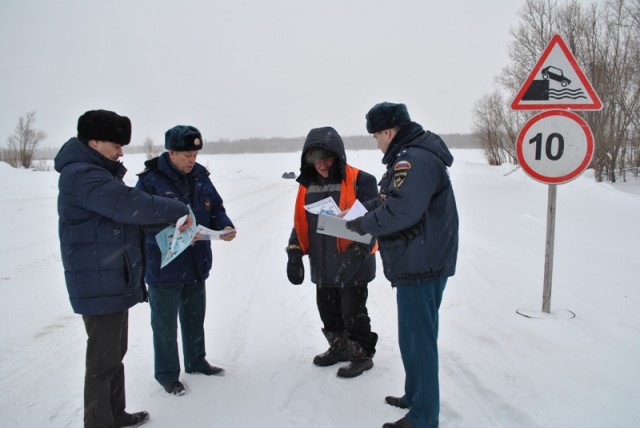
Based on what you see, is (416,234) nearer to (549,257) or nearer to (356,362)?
(356,362)

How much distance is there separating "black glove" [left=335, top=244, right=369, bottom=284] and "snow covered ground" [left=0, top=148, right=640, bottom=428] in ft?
2.74

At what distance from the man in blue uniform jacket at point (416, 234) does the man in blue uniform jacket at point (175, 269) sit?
4.86ft

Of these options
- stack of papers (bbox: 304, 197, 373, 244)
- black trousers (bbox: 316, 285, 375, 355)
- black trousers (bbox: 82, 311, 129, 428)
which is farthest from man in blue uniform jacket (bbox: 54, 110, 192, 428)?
black trousers (bbox: 316, 285, 375, 355)

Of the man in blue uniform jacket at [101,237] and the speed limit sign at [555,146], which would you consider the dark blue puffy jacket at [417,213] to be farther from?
the speed limit sign at [555,146]

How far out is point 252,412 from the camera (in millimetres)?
3113

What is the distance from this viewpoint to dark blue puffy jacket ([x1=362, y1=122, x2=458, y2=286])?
101 inches

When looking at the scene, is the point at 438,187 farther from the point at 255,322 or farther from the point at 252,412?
the point at 255,322

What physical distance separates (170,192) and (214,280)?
3.25m

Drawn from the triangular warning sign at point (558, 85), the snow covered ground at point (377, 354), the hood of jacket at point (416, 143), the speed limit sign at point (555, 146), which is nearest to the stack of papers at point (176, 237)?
the snow covered ground at point (377, 354)

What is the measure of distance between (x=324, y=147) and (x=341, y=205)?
19.9 inches

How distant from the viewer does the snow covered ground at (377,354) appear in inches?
119

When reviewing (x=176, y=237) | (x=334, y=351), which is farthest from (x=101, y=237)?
(x=334, y=351)

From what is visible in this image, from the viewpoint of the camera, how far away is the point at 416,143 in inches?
107

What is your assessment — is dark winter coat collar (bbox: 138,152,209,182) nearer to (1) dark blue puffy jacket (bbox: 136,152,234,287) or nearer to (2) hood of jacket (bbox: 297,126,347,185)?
(1) dark blue puffy jacket (bbox: 136,152,234,287)
